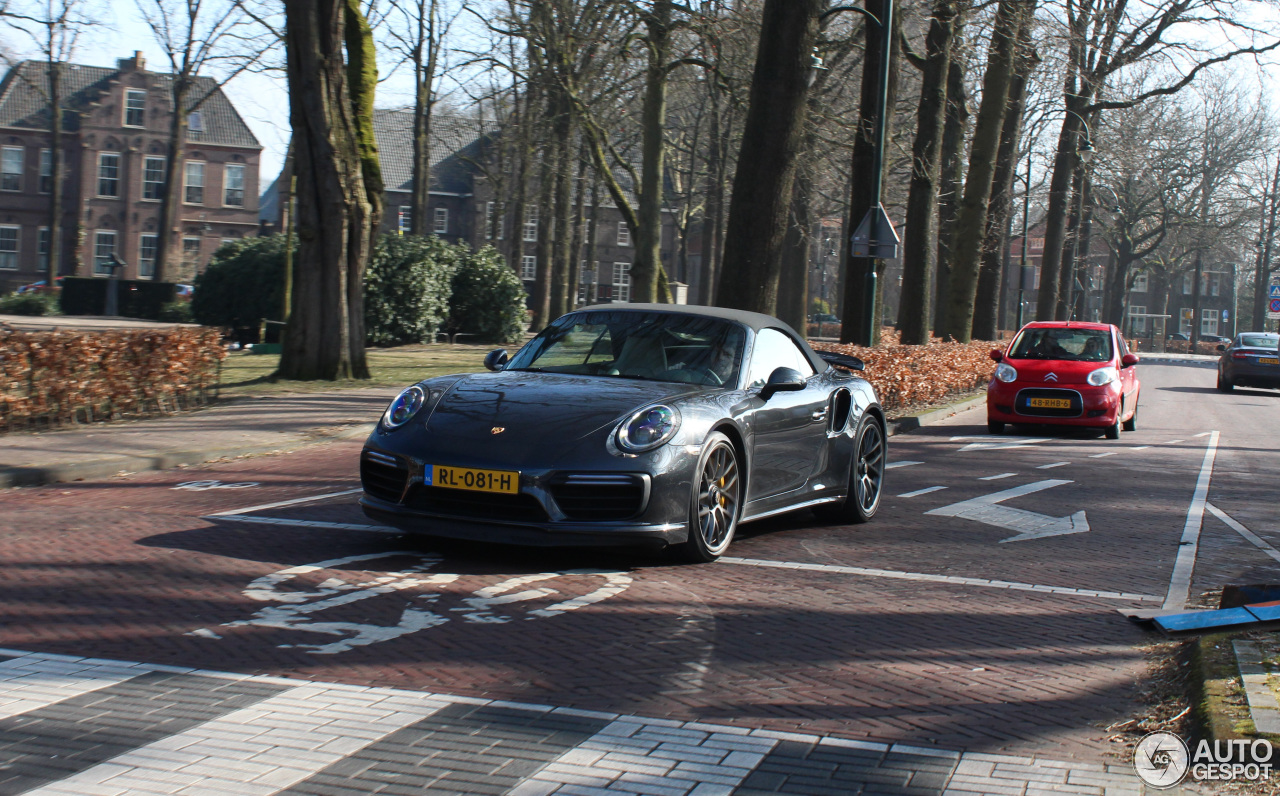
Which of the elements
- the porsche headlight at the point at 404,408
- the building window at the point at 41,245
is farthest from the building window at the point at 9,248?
the porsche headlight at the point at 404,408

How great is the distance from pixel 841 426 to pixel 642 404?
7.14 ft

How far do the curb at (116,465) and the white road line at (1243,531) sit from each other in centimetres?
804

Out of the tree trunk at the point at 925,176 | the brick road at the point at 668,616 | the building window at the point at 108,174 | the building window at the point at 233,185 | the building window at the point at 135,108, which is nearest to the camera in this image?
the brick road at the point at 668,616

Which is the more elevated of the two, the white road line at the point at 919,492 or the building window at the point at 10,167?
the building window at the point at 10,167

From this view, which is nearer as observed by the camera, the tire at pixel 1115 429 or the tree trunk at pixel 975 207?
the tire at pixel 1115 429

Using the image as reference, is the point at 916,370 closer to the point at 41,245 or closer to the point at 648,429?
the point at 648,429

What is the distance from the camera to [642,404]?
6.41m

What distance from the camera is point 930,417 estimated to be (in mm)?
18094

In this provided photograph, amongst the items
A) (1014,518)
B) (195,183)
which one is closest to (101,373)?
(1014,518)

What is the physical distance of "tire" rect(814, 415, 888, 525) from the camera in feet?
27.1

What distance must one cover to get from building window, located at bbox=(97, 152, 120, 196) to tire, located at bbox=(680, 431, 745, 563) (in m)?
61.2

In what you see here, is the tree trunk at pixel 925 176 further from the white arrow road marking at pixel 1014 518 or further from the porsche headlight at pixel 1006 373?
the white arrow road marking at pixel 1014 518

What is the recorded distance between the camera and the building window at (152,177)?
202 ft

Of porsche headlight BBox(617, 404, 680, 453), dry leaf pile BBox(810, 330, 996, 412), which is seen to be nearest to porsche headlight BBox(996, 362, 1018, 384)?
dry leaf pile BBox(810, 330, 996, 412)
